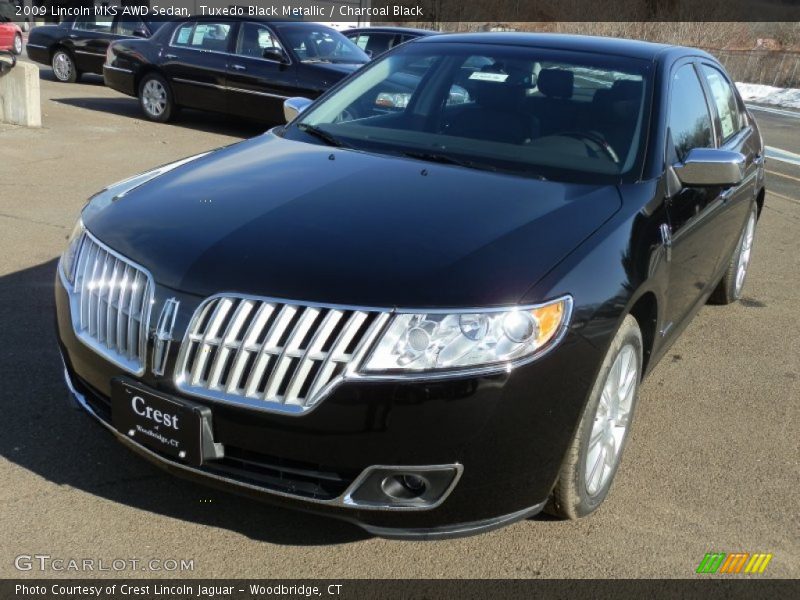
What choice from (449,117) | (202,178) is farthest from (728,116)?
(202,178)

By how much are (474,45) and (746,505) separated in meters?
2.56

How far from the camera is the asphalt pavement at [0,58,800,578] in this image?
2.85 m

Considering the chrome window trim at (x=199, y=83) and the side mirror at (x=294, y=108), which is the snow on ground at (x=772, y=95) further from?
the side mirror at (x=294, y=108)

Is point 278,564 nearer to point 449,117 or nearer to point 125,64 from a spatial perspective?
point 449,117

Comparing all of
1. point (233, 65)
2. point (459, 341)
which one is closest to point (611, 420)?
point (459, 341)

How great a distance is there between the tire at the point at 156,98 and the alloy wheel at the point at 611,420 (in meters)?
10.1

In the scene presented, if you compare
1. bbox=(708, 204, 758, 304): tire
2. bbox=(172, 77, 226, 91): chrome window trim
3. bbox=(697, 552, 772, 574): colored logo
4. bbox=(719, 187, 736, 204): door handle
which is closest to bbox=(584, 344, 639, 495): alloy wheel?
bbox=(697, 552, 772, 574): colored logo

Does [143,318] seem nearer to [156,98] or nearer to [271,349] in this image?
[271,349]

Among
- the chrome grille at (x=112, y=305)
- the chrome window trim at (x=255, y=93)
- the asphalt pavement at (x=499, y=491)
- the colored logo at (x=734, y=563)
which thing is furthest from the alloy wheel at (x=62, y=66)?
the colored logo at (x=734, y=563)

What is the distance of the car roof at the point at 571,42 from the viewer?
4200mm

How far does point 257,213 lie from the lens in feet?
9.82

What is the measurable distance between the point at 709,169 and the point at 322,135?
1.74m

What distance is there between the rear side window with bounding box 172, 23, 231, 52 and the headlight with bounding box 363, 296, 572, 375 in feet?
32.8

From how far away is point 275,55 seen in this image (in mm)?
11133
